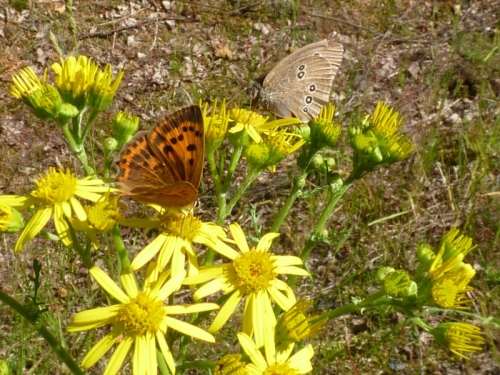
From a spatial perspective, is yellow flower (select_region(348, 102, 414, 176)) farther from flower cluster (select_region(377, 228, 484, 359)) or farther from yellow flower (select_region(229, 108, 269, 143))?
flower cluster (select_region(377, 228, 484, 359))

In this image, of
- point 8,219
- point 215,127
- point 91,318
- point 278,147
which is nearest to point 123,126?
point 215,127

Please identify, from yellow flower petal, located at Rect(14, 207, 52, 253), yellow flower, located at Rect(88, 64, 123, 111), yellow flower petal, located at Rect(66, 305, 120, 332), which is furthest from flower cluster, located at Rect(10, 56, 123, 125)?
yellow flower petal, located at Rect(66, 305, 120, 332)

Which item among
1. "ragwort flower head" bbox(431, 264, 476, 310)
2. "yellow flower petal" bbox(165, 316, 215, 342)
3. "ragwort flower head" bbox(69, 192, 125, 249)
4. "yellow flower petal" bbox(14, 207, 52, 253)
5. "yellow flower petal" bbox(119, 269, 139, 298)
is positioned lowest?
"yellow flower petal" bbox(165, 316, 215, 342)

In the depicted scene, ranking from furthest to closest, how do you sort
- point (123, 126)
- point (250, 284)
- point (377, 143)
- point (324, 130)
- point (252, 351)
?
1. point (324, 130)
2. point (377, 143)
3. point (123, 126)
4. point (250, 284)
5. point (252, 351)

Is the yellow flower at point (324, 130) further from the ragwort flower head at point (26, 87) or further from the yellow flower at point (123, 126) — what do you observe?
the ragwort flower head at point (26, 87)

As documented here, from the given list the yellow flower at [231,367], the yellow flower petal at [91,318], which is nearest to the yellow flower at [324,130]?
the yellow flower at [231,367]

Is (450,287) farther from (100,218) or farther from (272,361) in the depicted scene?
(100,218)

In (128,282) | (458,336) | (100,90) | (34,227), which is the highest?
(100,90)
